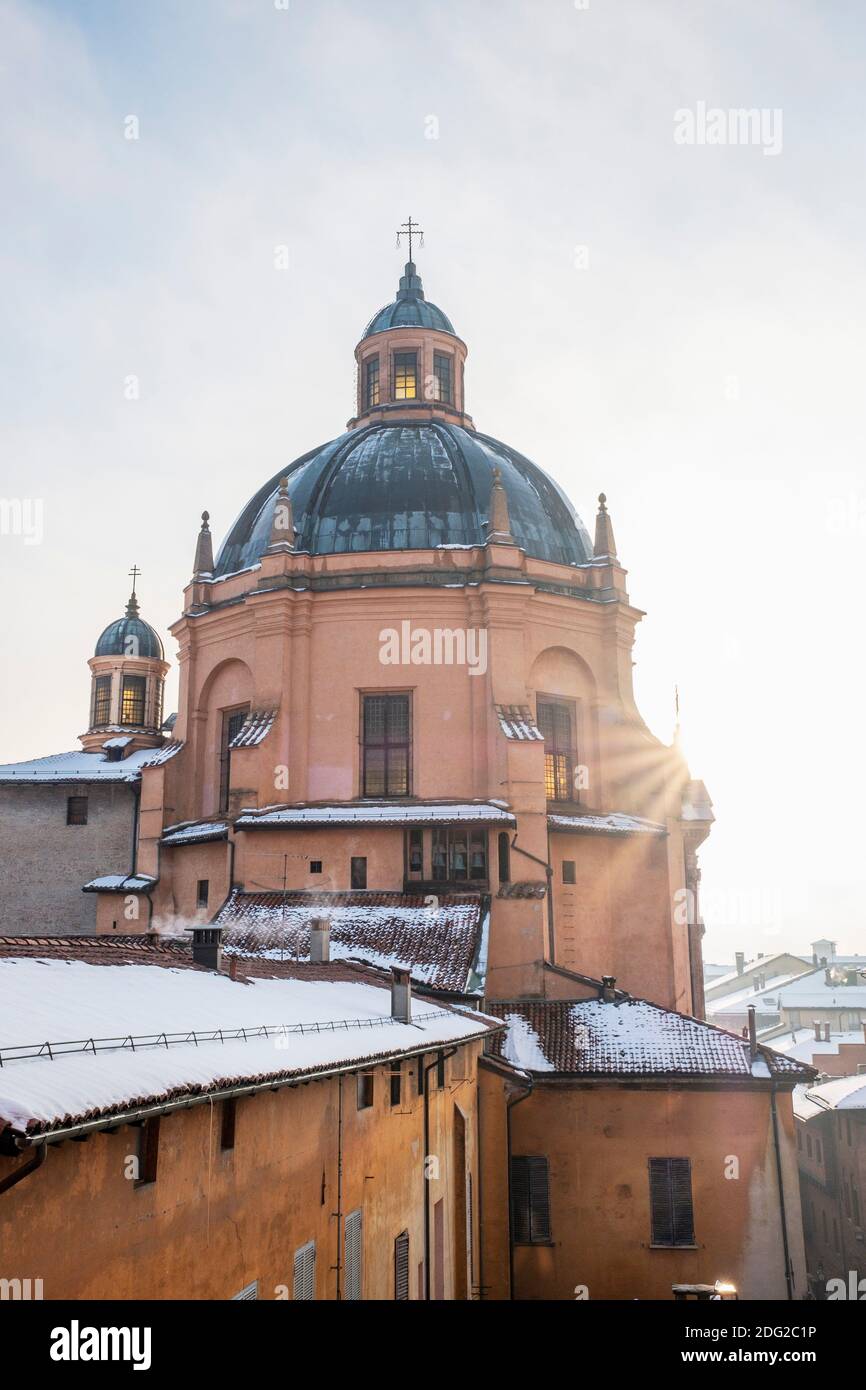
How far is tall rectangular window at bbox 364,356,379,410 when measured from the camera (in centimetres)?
4256

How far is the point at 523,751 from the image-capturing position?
31047 millimetres

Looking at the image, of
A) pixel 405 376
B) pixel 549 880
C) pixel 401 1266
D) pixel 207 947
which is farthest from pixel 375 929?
pixel 405 376

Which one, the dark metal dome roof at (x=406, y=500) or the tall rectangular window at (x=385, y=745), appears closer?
the tall rectangular window at (x=385, y=745)

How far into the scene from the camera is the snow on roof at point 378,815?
30.2m

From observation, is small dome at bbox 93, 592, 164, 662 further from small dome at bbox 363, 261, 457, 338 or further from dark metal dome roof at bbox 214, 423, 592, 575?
small dome at bbox 363, 261, 457, 338

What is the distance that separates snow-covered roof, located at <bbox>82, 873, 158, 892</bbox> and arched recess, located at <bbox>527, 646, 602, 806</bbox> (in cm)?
1143

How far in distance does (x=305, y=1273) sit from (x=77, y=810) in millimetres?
27622

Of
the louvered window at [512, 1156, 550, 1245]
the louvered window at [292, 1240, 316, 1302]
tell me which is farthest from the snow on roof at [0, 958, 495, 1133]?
the louvered window at [512, 1156, 550, 1245]

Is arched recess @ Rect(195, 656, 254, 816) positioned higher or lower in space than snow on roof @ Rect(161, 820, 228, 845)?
higher

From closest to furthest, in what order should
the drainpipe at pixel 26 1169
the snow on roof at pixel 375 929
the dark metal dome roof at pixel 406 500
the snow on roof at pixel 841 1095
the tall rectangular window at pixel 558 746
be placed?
the drainpipe at pixel 26 1169 < the snow on roof at pixel 375 929 < the tall rectangular window at pixel 558 746 < the dark metal dome roof at pixel 406 500 < the snow on roof at pixel 841 1095

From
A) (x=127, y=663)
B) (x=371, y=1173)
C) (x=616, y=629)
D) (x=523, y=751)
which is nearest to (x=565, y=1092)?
(x=523, y=751)

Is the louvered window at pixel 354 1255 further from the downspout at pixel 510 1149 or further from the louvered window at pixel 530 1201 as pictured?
the louvered window at pixel 530 1201

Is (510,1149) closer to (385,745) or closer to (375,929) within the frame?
(375,929)

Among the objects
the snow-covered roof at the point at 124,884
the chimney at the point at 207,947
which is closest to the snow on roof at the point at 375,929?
the snow-covered roof at the point at 124,884
